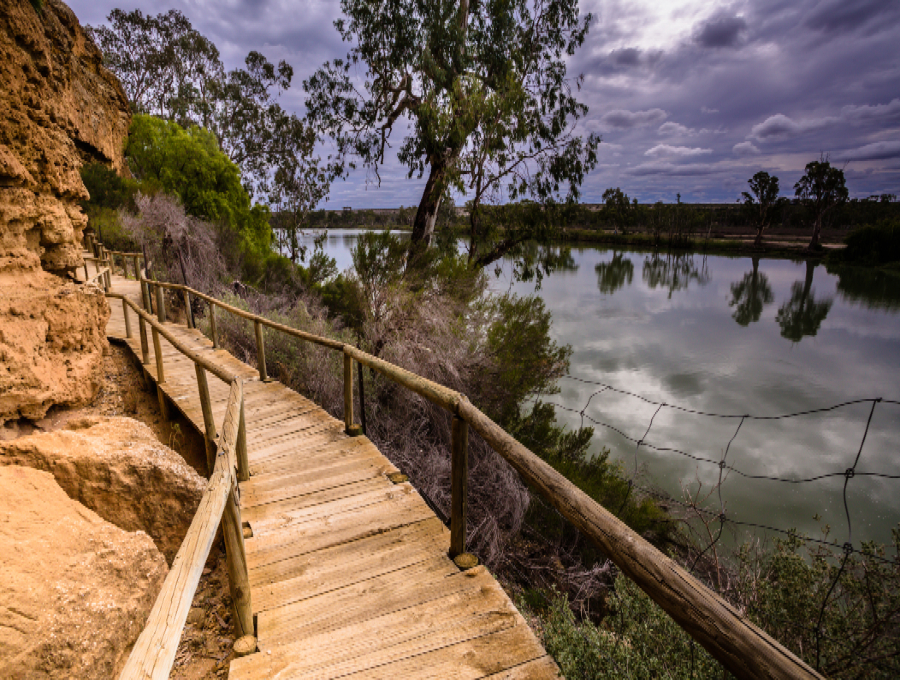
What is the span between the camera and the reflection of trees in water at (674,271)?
3427 centimetres

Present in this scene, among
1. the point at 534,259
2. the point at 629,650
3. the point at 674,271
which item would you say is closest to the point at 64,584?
the point at 629,650

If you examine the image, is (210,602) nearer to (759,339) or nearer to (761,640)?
(761,640)

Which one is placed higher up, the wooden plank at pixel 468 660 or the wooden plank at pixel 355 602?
the wooden plank at pixel 468 660

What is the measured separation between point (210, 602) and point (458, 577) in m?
1.69

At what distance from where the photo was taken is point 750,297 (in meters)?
27.6

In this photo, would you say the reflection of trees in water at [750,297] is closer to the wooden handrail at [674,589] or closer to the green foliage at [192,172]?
the green foliage at [192,172]

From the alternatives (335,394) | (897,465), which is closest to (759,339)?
(897,465)

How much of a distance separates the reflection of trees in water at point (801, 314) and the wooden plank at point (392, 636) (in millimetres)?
20922

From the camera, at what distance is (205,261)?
46.6 feet

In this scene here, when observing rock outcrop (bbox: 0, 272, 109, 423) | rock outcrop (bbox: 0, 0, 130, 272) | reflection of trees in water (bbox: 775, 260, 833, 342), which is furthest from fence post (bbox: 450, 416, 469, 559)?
reflection of trees in water (bbox: 775, 260, 833, 342)

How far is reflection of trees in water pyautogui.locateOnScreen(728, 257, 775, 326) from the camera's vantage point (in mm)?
22703

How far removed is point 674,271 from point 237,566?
45.2 m

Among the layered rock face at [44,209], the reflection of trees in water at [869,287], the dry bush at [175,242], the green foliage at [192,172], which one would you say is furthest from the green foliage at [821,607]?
the reflection of trees in water at [869,287]

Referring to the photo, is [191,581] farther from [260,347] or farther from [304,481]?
[260,347]
